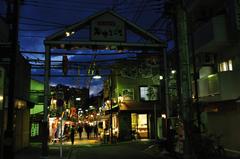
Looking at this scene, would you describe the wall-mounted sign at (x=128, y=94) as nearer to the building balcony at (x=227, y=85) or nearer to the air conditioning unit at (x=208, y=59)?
the air conditioning unit at (x=208, y=59)

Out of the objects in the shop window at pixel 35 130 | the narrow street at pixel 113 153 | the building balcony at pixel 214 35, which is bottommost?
the narrow street at pixel 113 153

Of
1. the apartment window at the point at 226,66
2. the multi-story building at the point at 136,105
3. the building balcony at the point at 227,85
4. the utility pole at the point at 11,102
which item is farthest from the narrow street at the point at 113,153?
the utility pole at the point at 11,102

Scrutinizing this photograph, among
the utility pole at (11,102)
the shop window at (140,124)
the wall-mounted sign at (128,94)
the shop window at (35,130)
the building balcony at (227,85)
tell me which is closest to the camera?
the utility pole at (11,102)

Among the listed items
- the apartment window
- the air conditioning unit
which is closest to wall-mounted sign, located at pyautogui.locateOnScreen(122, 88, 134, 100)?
the air conditioning unit

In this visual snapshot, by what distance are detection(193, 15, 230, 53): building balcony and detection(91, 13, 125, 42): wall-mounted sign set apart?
17.9 ft

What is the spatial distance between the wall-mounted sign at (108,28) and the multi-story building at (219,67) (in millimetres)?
4776

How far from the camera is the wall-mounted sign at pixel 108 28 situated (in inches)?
867

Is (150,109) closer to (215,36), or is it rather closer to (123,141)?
(123,141)

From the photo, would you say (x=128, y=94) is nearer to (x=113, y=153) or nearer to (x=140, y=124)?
(x=140, y=124)

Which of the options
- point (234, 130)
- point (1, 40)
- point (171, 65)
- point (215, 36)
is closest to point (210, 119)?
point (234, 130)

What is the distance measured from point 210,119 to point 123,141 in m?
15.9

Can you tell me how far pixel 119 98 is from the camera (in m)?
38.7

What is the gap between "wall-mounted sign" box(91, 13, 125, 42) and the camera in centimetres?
2202

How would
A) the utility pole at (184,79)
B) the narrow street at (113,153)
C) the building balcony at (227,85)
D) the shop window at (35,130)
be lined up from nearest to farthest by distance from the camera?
the utility pole at (184,79) < the building balcony at (227,85) < the narrow street at (113,153) < the shop window at (35,130)
